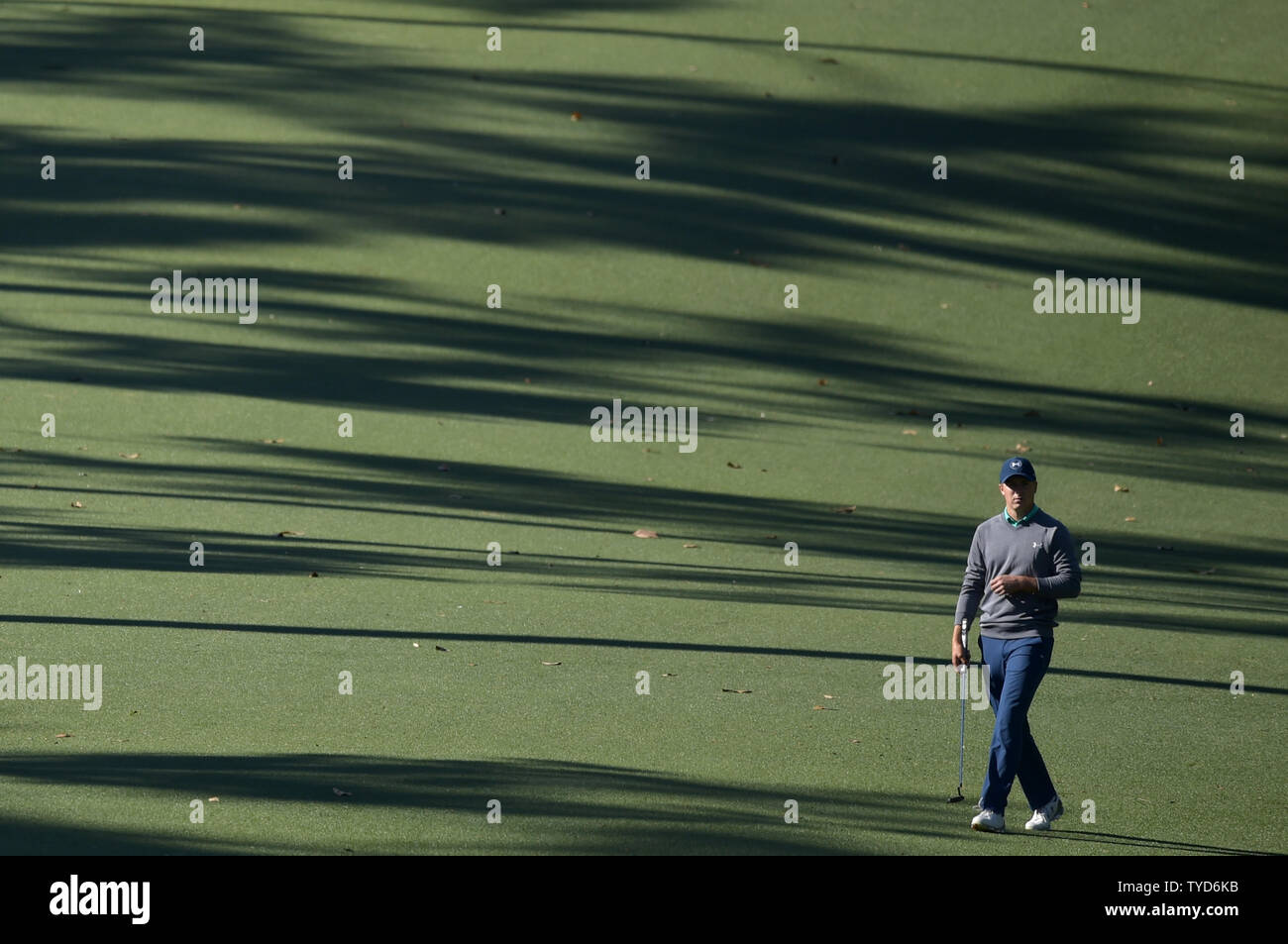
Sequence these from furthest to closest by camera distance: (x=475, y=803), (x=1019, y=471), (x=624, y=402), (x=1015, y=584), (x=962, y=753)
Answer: (x=624, y=402) < (x=962, y=753) < (x=475, y=803) < (x=1019, y=471) < (x=1015, y=584)

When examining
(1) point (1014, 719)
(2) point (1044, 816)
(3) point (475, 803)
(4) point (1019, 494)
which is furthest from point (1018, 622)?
(3) point (475, 803)

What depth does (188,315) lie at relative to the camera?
2306 centimetres

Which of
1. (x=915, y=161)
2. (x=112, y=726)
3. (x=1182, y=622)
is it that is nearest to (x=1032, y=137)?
(x=915, y=161)

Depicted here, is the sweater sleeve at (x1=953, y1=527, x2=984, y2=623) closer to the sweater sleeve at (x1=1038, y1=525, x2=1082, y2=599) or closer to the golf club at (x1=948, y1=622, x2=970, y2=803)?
the golf club at (x1=948, y1=622, x2=970, y2=803)

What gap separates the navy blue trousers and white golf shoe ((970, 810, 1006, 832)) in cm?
3

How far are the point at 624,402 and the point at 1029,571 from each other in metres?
13.4

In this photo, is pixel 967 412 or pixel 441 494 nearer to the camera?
pixel 441 494

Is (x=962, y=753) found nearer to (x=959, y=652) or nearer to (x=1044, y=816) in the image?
(x=1044, y=816)

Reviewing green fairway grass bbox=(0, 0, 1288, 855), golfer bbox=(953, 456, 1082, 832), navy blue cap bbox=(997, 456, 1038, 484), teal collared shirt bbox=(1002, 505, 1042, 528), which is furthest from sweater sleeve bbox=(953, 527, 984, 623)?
green fairway grass bbox=(0, 0, 1288, 855)

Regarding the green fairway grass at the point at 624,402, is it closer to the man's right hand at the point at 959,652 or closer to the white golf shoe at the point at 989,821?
the white golf shoe at the point at 989,821

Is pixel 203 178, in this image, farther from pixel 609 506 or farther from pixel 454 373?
pixel 609 506

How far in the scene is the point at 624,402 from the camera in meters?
21.7

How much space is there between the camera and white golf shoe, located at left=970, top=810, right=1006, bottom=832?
28.5 ft

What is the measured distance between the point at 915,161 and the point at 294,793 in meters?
20.1
